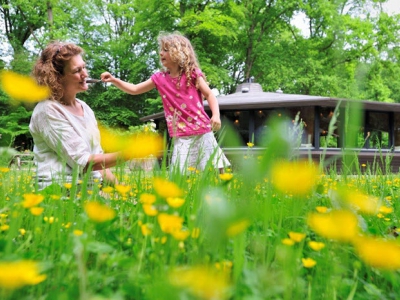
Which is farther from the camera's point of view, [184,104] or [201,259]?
[184,104]

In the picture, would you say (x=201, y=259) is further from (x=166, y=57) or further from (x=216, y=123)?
(x=166, y=57)

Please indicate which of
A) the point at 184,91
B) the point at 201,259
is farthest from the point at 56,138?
the point at 184,91

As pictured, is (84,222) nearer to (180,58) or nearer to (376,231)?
(376,231)

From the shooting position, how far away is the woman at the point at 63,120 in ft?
6.61

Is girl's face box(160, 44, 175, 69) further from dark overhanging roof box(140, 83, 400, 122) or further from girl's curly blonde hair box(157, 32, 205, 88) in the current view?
dark overhanging roof box(140, 83, 400, 122)

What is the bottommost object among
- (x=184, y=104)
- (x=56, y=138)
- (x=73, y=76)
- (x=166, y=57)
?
(x=56, y=138)

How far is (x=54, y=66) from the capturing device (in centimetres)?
226

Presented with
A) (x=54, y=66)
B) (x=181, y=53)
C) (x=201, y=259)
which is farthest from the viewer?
(x=181, y=53)

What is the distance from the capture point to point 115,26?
26.0 meters

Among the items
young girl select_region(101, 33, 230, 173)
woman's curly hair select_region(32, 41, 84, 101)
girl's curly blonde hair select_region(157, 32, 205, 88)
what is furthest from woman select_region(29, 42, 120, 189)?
girl's curly blonde hair select_region(157, 32, 205, 88)

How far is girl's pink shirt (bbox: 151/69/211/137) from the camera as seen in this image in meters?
A: 3.43

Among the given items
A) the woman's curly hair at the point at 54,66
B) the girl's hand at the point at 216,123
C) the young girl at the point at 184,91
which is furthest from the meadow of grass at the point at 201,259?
the young girl at the point at 184,91

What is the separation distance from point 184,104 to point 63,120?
5.09ft

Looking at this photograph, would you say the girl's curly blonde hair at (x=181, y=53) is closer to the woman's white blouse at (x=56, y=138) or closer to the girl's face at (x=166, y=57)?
the girl's face at (x=166, y=57)
